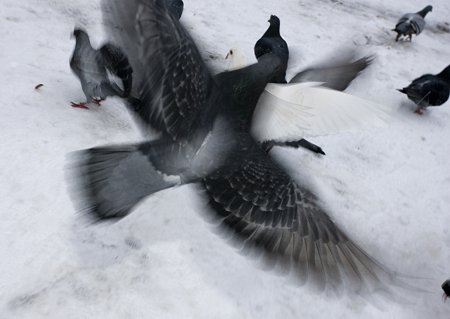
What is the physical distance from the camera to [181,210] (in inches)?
98.4

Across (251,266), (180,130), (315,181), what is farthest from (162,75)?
(315,181)

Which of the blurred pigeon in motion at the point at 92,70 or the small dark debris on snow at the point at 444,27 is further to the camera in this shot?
the small dark debris on snow at the point at 444,27

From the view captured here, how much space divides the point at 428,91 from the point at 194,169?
2.90 meters

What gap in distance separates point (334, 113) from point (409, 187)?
48.4 inches

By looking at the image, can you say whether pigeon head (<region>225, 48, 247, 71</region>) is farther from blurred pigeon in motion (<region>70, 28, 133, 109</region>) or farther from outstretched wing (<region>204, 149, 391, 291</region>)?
outstretched wing (<region>204, 149, 391, 291</region>)

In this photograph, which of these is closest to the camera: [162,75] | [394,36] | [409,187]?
[162,75]

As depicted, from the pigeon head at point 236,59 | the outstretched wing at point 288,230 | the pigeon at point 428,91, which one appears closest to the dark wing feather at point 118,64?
the outstretched wing at point 288,230

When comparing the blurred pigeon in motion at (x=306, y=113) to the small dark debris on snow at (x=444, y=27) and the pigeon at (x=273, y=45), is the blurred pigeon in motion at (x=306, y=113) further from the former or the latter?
the small dark debris on snow at (x=444, y=27)

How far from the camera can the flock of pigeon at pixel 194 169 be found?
1708mm

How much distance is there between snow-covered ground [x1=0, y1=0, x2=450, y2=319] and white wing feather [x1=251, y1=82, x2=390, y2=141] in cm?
64

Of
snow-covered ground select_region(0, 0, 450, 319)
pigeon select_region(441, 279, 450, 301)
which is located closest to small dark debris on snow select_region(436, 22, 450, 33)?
snow-covered ground select_region(0, 0, 450, 319)

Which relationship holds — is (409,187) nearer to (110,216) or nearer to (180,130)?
(180,130)

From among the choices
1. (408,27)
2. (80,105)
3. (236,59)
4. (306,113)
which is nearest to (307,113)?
(306,113)

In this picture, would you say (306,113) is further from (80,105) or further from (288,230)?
(80,105)
